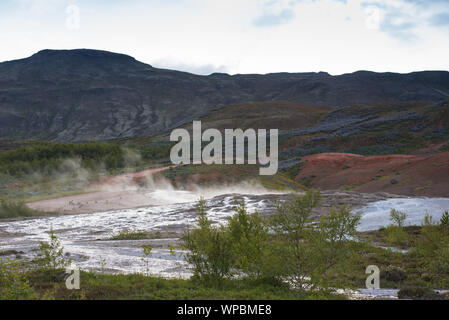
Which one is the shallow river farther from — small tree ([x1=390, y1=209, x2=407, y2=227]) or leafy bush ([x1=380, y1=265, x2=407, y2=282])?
leafy bush ([x1=380, y1=265, x2=407, y2=282])

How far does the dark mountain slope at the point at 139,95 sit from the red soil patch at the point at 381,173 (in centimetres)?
8142

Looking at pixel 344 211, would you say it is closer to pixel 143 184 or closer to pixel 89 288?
pixel 89 288

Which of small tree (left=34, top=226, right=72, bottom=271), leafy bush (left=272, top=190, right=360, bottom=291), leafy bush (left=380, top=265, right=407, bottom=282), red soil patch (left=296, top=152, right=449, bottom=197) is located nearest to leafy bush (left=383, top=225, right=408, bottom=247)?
leafy bush (left=380, top=265, right=407, bottom=282)

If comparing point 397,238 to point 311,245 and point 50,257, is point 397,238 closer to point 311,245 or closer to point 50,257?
point 311,245

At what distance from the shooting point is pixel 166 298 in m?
8.67

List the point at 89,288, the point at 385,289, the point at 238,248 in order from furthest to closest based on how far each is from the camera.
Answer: the point at 385,289, the point at 238,248, the point at 89,288

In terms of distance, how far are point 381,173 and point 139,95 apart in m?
139

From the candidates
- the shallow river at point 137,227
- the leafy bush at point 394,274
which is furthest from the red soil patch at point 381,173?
the leafy bush at point 394,274

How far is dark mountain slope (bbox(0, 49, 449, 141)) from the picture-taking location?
135875 mm

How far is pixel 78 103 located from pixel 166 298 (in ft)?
514

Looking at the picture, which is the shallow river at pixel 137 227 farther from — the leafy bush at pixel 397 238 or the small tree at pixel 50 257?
the leafy bush at pixel 397 238

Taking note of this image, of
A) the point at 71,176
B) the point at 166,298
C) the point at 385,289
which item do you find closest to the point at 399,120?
the point at 71,176

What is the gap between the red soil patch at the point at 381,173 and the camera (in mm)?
30469

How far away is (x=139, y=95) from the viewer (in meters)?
165
